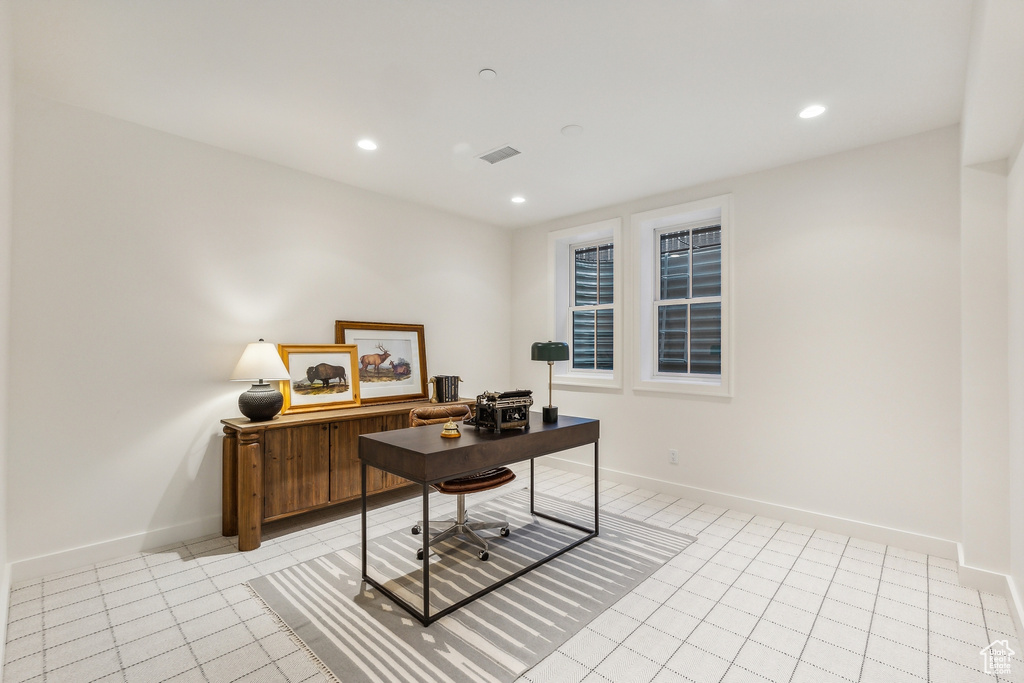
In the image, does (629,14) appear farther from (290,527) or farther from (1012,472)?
(290,527)

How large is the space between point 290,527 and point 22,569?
1.40m

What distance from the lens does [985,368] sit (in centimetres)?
261

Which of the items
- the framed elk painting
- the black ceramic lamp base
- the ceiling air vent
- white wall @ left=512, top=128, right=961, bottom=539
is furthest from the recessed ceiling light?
the black ceramic lamp base

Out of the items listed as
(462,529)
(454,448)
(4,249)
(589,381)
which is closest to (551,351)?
(454,448)

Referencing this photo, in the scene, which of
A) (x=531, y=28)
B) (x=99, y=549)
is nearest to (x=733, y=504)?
(x=531, y=28)

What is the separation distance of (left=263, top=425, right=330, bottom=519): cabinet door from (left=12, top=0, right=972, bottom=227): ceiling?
6.83 ft

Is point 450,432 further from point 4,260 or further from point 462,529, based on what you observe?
point 4,260

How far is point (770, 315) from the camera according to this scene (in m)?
3.72

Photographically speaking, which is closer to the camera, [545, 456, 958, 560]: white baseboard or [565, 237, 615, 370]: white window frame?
[545, 456, 958, 560]: white baseboard

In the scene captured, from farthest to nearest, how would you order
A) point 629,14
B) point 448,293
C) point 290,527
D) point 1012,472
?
1. point 448,293
2. point 290,527
3. point 1012,472
4. point 629,14

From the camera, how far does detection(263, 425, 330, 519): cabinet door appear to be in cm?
320

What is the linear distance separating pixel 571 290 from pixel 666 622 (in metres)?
3.68

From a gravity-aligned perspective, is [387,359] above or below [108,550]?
above

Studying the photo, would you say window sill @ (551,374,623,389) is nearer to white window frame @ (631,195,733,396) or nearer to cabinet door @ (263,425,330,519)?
→ white window frame @ (631,195,733,396)
